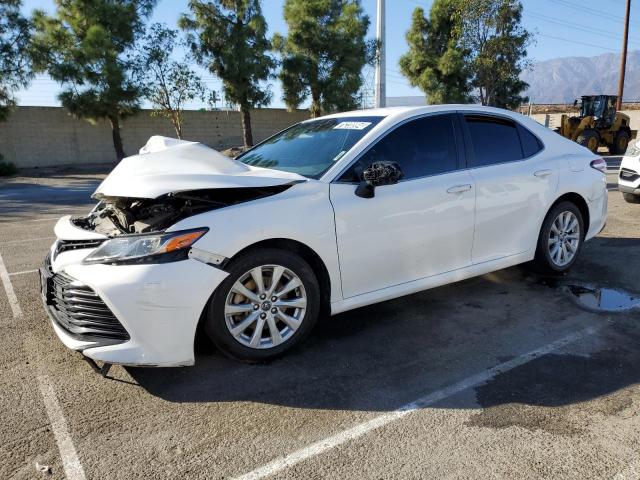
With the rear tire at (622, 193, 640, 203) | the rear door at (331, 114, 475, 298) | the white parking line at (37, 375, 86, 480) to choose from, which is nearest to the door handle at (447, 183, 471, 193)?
the rear door at (331, 114, 475, 298)

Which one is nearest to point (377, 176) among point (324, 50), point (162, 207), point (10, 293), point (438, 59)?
point (162, 207)

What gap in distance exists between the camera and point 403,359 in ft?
11.2

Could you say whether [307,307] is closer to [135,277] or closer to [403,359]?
[403,359]

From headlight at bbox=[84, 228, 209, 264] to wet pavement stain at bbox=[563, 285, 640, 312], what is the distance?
3.36 m

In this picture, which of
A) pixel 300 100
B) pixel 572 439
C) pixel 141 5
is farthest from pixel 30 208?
pixel 300 100

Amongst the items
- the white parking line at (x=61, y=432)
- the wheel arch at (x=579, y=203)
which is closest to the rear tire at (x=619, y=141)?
the wheel arch at (x=579, y=203)

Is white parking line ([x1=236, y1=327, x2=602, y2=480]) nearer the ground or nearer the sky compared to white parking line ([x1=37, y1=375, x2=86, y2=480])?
nearer the ground

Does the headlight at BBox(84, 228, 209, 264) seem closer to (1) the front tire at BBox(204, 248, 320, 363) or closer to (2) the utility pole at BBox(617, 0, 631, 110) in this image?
(1) the front tire at BBox(204, 248, 320, 363)

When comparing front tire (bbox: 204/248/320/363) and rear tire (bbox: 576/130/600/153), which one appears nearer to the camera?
front tire (bbox: 204/248/320/363)

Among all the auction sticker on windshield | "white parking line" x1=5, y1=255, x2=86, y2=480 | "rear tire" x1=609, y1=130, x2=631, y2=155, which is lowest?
"rear tire" x1=609, y1=130, x2=631, y2=155

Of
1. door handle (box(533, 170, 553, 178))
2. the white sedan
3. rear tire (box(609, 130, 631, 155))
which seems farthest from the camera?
rear tire (box(609, 130, 631, 155))

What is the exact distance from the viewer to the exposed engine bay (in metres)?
3.12

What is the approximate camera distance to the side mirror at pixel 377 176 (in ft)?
11.3

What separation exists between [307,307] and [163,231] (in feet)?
3.45
